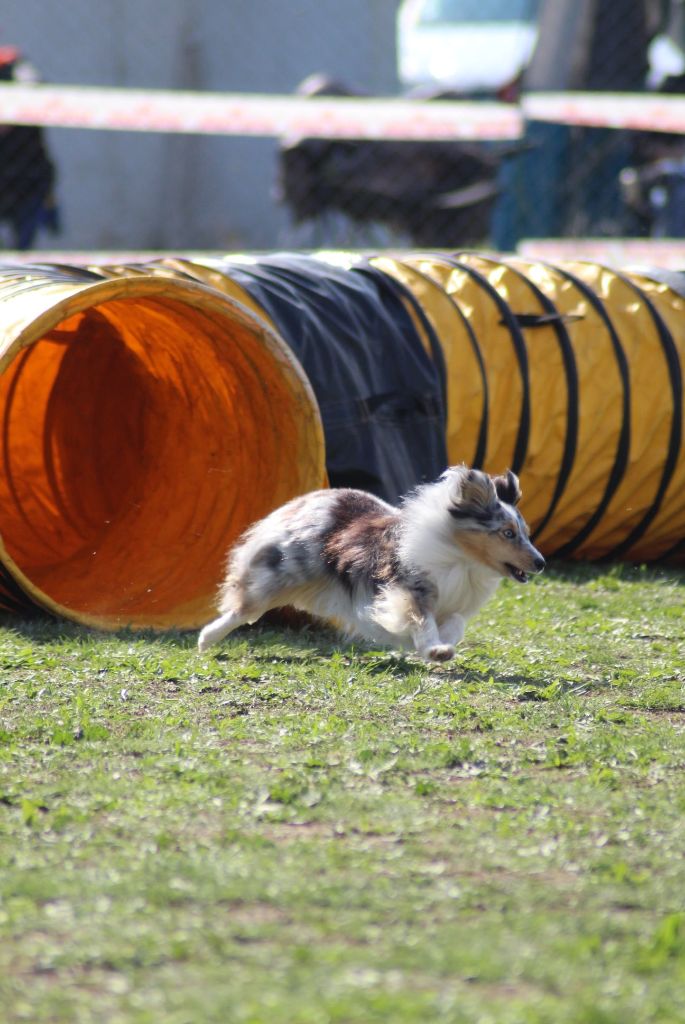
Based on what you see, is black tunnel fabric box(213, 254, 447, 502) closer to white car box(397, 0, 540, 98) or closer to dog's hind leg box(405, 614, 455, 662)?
dog's hind leg box(405, 614, 455, 662)

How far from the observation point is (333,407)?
21.4ft

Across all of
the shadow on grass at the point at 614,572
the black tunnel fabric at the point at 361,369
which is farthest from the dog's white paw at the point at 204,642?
the shadow on grass at the point at 614,572

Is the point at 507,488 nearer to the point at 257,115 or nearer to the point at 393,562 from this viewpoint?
the point at 393,562

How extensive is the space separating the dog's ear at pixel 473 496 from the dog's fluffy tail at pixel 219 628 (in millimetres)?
941

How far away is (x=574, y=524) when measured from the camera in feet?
24.2

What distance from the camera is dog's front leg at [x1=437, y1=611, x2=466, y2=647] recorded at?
5.32 metres

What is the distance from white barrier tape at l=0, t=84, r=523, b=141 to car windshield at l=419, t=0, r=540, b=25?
14.8 ft

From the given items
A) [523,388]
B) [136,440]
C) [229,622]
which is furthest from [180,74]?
[229,622]

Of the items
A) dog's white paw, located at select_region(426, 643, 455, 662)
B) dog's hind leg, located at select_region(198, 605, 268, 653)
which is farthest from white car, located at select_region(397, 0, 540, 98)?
dog's white paw, located at select_region(426, 643, 455, 662)

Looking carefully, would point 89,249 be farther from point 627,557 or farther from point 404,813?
point 404,813

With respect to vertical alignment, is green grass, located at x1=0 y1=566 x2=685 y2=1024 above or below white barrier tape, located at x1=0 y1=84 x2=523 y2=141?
below

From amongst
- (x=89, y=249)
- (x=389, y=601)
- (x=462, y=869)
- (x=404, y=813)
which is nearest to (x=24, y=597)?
(x=389, y=601)

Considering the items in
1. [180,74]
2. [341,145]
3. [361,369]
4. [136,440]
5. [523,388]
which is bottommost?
[136,440]

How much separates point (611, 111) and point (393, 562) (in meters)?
7.27
